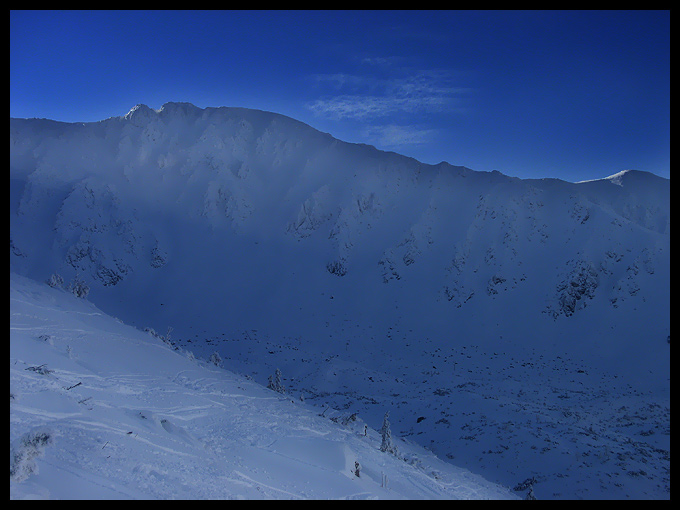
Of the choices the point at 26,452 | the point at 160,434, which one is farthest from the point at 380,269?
the point at 26,452

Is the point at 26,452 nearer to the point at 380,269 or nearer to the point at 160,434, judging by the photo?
the point at 160,434

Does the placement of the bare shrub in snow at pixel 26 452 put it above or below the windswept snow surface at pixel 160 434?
above

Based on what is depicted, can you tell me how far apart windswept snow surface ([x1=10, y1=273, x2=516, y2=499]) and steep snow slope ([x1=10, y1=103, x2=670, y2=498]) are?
3489 millimetres

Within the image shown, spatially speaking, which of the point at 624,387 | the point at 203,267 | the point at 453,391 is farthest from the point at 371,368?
the point at 203,267

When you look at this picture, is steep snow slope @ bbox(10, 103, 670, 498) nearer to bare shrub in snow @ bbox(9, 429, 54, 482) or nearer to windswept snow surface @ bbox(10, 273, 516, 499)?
windswept snow surface @ bbox(10, 273, 516, 499)

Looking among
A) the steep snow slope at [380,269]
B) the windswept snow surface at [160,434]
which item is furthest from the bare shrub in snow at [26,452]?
the steep snow slope at [380,269]

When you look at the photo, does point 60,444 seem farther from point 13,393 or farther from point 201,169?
point 201,169

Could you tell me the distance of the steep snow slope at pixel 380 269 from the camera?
1471 centimetres

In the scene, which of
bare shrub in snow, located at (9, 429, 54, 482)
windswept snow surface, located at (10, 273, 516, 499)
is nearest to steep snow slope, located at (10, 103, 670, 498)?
windswept snow surface, located at (10, 273, 516, 499)

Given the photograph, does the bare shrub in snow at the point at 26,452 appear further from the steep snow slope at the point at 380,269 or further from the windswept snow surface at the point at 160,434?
the steep snow slope at the point at 380,269

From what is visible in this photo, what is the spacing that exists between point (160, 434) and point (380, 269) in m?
34.8

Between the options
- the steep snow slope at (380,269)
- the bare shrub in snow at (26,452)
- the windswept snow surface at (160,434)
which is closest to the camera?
the bare shrub in snow at (26,452)

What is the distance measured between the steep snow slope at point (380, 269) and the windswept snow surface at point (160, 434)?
3.49 m

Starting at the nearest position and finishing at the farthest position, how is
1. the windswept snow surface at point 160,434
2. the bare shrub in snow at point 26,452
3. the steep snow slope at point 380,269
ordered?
the bare shrub in snow at point 26,452 < the windswept snow surface at point 160,434 < the steep snow slope at point 380,269
